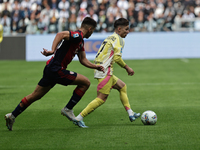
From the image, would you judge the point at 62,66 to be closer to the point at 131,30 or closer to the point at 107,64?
the point at 107,64

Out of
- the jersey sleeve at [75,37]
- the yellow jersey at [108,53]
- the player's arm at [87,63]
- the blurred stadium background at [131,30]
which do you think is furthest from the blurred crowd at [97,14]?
the jersey sleeve at [75,37]

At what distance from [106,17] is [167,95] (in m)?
13.8

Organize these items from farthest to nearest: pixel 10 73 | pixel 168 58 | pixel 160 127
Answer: pixel 168 58
pixel 10 73
pixel 160 127

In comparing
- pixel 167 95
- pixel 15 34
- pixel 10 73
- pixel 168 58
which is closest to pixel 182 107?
pixel 167 95

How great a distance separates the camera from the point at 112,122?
22.6 feet

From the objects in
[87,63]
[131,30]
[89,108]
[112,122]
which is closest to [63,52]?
[87,63]

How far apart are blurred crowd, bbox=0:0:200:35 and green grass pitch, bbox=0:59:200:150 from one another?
407 inches

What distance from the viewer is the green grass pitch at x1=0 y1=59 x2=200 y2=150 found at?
17.2ft

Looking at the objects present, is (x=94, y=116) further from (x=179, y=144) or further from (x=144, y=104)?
(x=179, y=144)

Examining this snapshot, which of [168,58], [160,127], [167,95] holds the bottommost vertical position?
[168,58]

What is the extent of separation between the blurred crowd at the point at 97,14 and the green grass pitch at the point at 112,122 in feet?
33.9

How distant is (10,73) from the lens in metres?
16.6

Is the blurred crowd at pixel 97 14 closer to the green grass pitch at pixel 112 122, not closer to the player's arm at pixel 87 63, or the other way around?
the green grass pitch at pixel 112 122

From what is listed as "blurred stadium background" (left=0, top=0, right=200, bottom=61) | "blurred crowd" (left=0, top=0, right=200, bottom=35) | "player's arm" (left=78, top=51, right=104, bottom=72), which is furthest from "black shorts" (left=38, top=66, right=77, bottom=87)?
"blurred crowd" (left=0, top=0, right=200, bottom=35)
